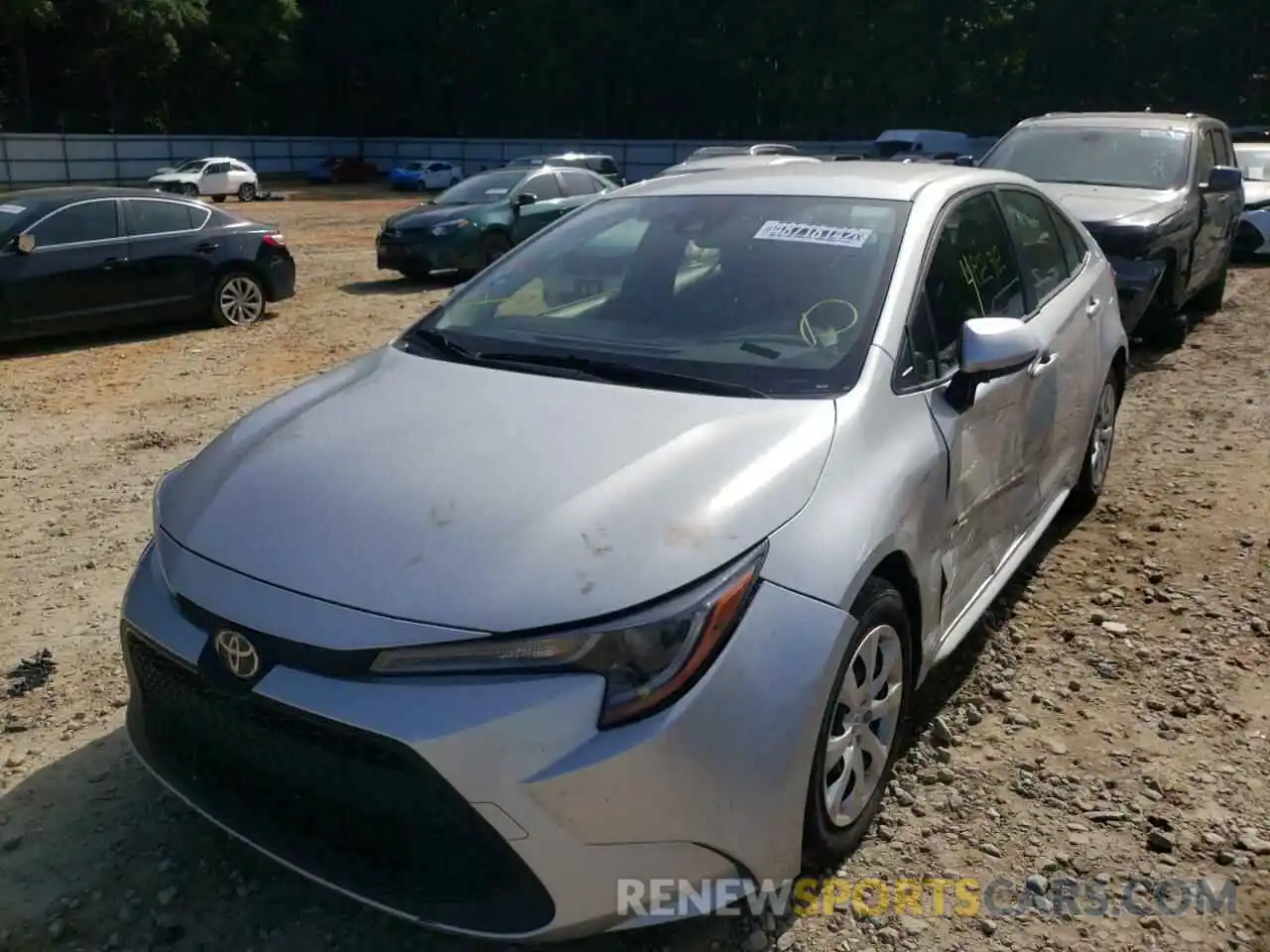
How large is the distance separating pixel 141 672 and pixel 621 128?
5727cm

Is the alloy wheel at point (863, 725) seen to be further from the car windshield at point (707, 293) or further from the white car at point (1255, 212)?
the white car at point (1255, 212)

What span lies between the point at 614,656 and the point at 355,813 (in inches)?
24.5

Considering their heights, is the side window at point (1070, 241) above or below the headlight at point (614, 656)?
above

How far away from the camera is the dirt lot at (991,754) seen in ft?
8.73

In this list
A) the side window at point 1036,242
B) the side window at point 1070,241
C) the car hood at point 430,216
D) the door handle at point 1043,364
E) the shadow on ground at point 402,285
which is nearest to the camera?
the door handle at point 1043,364

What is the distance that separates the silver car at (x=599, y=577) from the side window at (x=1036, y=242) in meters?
0.67

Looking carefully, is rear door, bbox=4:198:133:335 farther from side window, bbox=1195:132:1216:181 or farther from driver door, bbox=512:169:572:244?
side window, bbox=1195:132:1216:181

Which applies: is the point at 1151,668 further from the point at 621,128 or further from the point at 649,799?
the point at 621,128

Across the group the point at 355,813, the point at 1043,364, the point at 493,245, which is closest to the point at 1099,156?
the point at 1043,364

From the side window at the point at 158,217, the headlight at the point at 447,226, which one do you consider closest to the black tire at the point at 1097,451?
the side window at the point at 158,217

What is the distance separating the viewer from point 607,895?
222 centimetres

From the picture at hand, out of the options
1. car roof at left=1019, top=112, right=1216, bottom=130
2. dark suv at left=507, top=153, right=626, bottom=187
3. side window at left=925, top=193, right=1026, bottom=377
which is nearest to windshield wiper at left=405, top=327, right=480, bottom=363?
side window at left=925, top=193, right=1026, bottom=377

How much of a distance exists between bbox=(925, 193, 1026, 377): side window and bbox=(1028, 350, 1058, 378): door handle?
0.17m

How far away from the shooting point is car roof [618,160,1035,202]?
3676 millimetres
